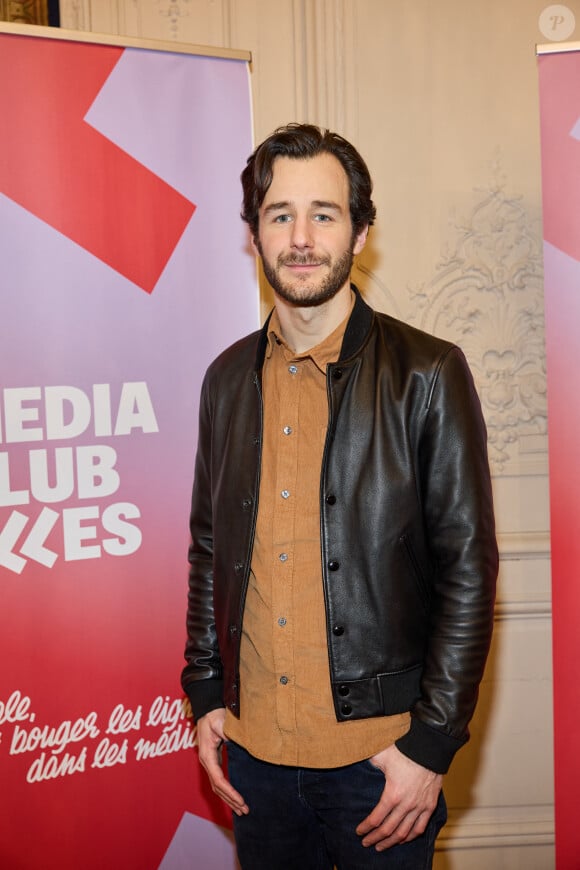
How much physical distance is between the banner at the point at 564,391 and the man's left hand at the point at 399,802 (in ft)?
2.45

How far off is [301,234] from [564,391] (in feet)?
2.72

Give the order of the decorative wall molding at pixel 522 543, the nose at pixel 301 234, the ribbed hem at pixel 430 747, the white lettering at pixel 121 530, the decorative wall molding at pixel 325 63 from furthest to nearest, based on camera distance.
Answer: the decorative wall molding at pixel 522 543 < the decorative wall molding at pixel 325 63 < the white lettering at pixel 121 530 < the nose at pixel 301 234 < the ribbed hem at pixel 430 747

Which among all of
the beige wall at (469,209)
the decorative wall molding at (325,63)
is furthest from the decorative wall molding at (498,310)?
the decorative wall molding at (325,63)

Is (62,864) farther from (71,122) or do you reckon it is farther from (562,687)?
(71,122)

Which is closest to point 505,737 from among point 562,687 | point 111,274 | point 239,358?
point 562,687

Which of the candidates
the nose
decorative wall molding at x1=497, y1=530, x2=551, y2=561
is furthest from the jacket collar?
decorative wall molding at x1=497, y1=530, x2=551, y2=561

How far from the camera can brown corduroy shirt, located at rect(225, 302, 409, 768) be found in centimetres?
142

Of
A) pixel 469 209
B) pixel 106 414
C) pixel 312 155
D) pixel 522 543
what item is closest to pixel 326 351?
pixel 312 155

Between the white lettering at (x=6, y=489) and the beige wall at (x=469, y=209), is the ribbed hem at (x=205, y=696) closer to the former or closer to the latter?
the white lettering at (x=6, y=489)

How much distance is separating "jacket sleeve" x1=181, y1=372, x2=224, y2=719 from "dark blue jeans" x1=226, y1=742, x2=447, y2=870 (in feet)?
0.39

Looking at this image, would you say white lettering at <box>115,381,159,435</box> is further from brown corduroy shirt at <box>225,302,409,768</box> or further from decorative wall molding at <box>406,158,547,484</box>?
decorative wall molding at <box>406,158,547,484</box>

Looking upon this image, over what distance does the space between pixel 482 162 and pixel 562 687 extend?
1.44 m

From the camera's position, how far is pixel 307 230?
4.96 ft

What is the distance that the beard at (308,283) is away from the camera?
1500mm
